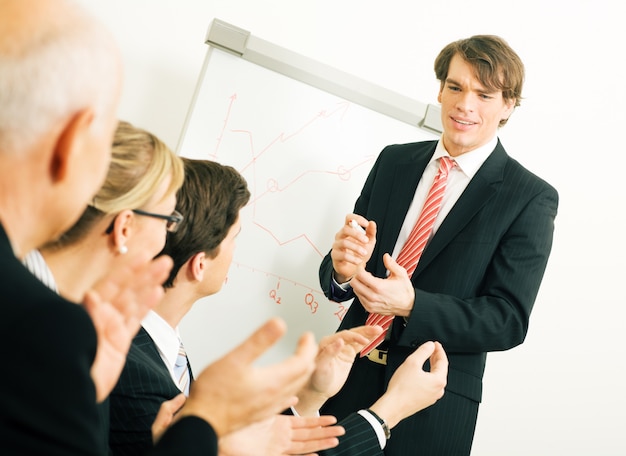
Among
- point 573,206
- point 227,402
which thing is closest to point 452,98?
point 573,206

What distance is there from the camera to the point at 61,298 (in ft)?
2.39

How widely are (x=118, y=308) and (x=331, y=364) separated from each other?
789 mm

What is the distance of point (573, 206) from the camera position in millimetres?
2889

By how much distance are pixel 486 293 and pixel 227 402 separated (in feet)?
4.44

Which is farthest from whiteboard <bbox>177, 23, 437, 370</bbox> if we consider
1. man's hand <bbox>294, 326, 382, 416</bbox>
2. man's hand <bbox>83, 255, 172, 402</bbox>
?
man's hand <bbox>83, 255, 172, 402</bbox>

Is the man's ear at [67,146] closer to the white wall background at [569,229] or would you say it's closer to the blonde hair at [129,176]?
the blonde hair at [129,176]

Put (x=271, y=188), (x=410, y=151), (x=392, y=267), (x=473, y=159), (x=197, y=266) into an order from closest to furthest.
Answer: (x=197, y=266) → (x=392, y=267) → (x=473, y=159) → (x=410, y=151) → (x=271, y=188)

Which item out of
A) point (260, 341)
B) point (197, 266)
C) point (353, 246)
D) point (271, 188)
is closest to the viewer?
point (260, 341)

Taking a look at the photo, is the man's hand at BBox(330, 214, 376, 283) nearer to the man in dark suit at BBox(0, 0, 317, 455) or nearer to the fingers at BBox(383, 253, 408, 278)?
the fingers at BBox(383, 253, 408, 278)

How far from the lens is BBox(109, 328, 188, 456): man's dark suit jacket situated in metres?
1.36

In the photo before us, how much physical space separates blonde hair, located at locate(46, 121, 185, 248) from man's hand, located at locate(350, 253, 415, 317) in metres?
0.64

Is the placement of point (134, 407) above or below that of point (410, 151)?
below

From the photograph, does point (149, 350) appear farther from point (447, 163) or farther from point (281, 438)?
point (447, 163)

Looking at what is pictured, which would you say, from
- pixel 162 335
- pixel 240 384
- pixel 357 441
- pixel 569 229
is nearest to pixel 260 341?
pixel 240 384
